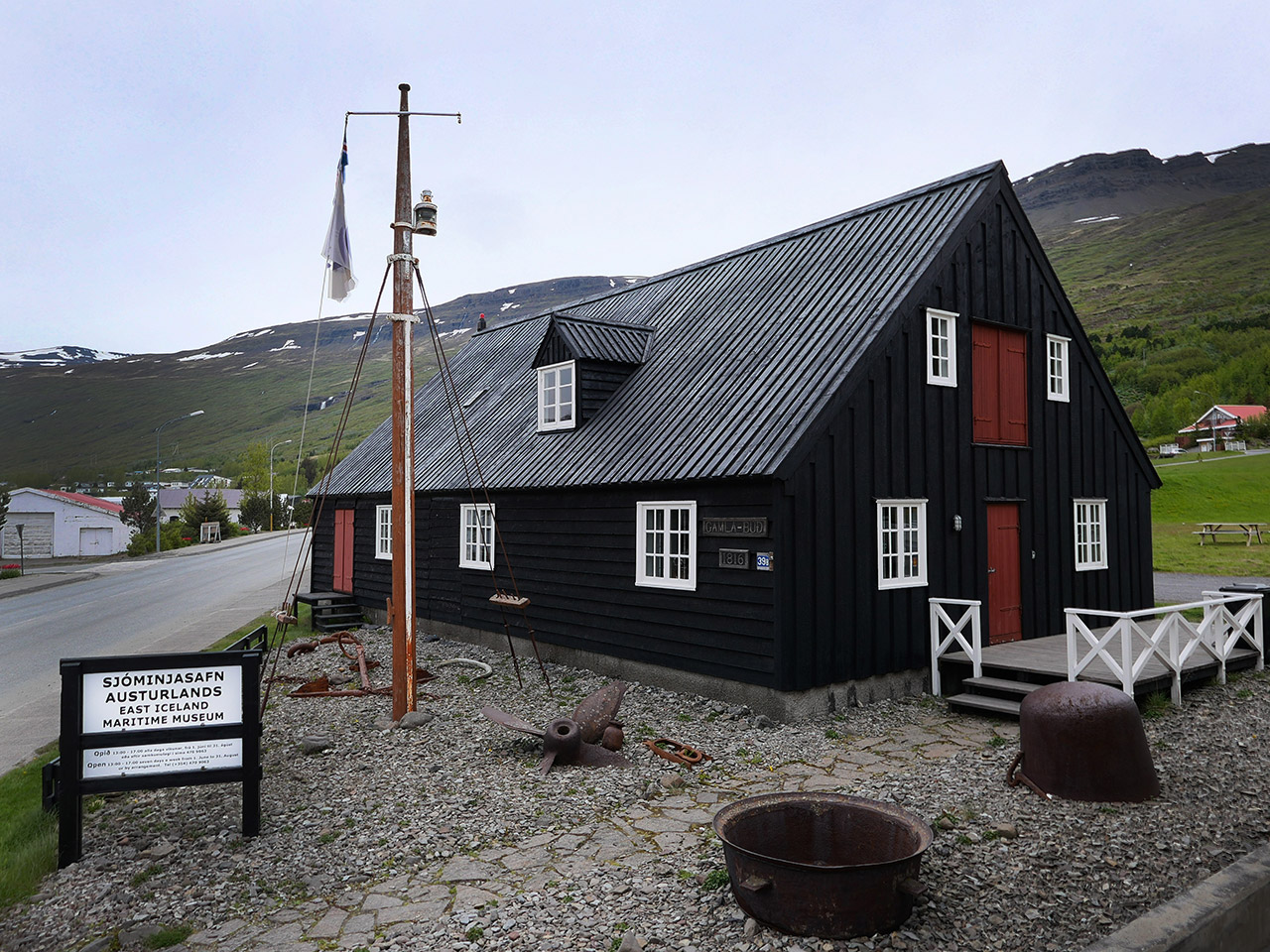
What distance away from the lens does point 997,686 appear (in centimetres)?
1036

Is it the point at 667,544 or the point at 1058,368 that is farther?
the point at 1058,368

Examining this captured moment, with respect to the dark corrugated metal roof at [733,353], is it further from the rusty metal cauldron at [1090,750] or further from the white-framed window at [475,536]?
the rusty metal cauldron at [1090,750]

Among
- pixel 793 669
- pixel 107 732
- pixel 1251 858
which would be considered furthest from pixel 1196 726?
pixel 107 732

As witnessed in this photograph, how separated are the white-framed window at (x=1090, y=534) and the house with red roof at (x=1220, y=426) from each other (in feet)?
201

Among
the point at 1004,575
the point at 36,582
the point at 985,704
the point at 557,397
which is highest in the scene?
the point at 557,397

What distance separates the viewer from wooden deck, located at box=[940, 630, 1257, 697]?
10.1 meters

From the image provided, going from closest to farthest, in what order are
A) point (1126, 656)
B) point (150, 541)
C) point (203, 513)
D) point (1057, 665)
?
1. point (1126, 656)
2. point (1057, 665)
3. point (150, 541)
4. point (203, 513)

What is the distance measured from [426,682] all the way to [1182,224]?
9214 inches

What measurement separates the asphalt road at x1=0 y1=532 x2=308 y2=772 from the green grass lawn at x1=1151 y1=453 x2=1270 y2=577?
29.9 m

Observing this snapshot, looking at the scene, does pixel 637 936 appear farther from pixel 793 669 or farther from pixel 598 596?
pixel 598 596

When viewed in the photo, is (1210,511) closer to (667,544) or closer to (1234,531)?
(1234,531)

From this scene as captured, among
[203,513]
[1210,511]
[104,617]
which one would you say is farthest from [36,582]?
[1210,511]

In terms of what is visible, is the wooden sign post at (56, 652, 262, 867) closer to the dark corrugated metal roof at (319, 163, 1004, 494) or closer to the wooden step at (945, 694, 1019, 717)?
the dark corrugated metal roof at (319, 163, 1004, 494)

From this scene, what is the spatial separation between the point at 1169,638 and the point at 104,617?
81.5 ft
